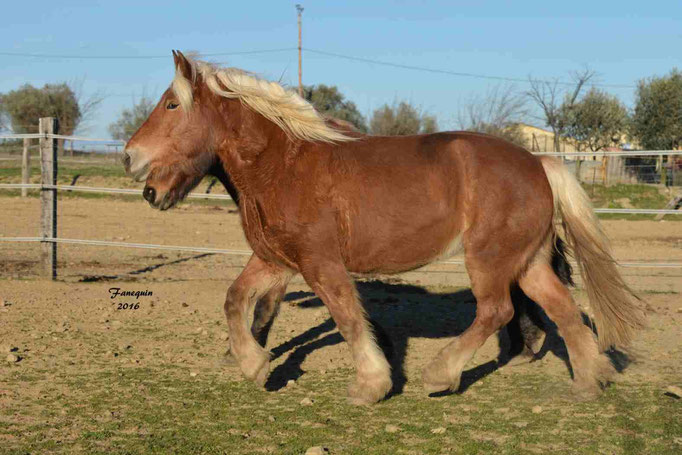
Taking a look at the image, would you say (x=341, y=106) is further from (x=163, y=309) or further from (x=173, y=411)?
(x=173, y=411)

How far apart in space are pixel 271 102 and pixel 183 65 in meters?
0.60

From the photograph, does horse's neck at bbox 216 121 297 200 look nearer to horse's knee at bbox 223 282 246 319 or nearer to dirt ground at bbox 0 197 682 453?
horse's knee at bbox 223 282 246 319

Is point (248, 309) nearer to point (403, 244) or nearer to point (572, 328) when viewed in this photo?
point (403, 244)

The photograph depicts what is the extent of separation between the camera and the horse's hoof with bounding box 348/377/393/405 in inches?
172

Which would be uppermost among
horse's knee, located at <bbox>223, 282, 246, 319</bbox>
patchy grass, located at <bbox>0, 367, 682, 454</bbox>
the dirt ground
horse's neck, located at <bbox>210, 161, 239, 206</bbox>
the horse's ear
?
the horse's ear

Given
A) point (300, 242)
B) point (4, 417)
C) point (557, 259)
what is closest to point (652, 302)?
point (557, 259)

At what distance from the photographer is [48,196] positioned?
8922 millimetres

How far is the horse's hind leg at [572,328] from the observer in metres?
4.60

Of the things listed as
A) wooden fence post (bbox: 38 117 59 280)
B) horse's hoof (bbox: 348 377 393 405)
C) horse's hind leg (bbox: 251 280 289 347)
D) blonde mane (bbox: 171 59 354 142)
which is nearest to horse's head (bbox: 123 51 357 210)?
blonde mane (bbox: 171 59 354 142)

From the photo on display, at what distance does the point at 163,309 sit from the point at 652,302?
17.2 ft

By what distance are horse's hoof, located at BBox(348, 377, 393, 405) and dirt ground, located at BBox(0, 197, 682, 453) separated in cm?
42

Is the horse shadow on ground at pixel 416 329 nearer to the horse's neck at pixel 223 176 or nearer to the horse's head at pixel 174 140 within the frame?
the horse's neck at pixel 223 176

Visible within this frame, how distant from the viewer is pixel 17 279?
8727mm

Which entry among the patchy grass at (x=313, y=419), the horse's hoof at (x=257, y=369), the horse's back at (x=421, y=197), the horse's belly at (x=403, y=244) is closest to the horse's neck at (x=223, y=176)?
the horse's back at (x=421, y=197)
